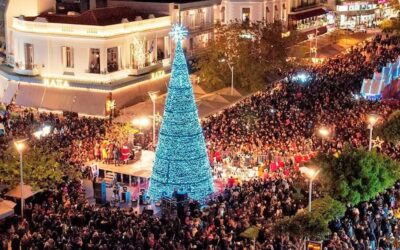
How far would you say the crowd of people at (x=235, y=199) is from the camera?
22297 mm

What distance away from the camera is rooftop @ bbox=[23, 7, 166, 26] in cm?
4459

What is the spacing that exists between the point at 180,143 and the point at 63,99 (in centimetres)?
1906

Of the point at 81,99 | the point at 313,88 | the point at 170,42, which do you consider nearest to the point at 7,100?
the point at 81,99

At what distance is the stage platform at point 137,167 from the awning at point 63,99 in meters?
10.7

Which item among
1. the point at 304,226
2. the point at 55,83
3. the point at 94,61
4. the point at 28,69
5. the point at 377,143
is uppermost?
the point at 94,61

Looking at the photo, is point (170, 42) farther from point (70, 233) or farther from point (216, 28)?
point (70, 233)

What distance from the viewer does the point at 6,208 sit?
2491 cm

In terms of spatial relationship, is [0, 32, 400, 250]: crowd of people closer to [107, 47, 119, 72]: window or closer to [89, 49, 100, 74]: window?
[89, 49, 100, 74]: window

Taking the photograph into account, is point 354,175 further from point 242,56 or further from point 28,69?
point 28,69

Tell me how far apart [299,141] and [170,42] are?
723 inches

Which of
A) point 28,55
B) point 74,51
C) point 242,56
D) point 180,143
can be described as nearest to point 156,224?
point 180,143

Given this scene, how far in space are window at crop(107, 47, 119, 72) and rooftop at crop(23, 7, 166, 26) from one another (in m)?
1.87

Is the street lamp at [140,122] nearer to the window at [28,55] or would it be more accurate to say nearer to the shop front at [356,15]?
the window at [28,55]

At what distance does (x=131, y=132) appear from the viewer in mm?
35469
